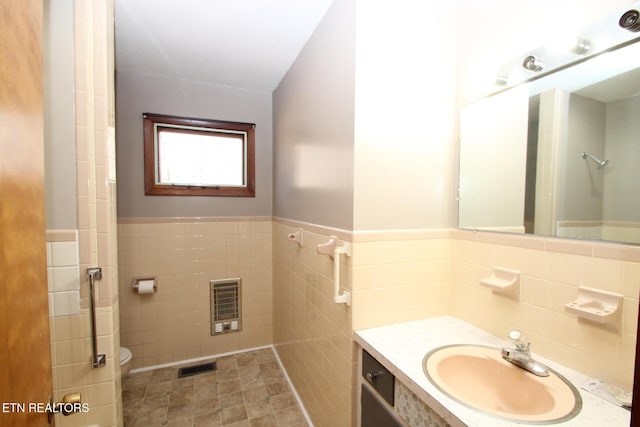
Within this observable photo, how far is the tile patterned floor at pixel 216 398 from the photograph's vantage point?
1875mm

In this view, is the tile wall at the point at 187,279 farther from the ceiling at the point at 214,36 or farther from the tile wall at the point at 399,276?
the tile wall at the point at 399,276

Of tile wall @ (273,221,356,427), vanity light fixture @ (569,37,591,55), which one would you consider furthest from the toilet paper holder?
vanity light fixture @ (569,37,591,55)

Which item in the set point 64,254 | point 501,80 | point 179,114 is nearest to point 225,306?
point 64,254

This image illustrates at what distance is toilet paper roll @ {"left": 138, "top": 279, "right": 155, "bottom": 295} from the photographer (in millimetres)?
2299

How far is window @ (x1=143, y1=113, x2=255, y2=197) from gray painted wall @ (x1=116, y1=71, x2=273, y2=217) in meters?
0.06

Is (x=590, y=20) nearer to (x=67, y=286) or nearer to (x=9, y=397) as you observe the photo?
(x=9, y=397)

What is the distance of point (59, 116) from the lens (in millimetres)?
1090

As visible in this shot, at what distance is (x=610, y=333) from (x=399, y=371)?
706mm

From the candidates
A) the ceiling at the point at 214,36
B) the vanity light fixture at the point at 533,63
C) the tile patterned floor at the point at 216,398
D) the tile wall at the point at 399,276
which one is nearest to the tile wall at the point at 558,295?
the tile wall at the point at 399,276

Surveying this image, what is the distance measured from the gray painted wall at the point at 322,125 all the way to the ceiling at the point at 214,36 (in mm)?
131

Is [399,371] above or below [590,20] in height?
below

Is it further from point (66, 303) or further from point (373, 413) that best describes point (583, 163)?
point (66, 303)

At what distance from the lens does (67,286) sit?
1131mm

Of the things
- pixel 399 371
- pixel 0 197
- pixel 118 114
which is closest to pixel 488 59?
pixel 399 371
